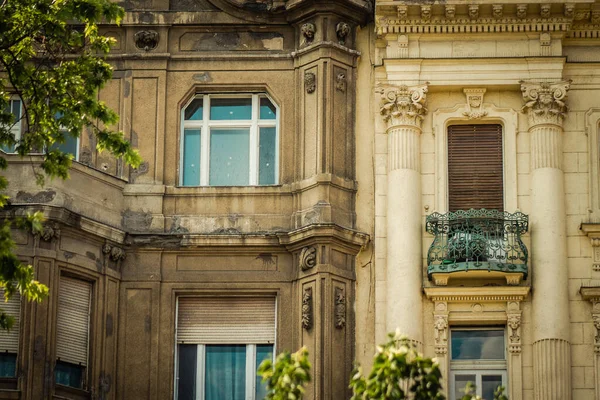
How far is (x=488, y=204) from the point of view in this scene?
33750 mm

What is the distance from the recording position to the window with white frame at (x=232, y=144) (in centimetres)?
3444

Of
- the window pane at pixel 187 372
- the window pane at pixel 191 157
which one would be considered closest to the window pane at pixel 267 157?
the window pane at pixel 191 157

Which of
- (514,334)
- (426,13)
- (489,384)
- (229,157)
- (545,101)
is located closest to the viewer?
(514,334)

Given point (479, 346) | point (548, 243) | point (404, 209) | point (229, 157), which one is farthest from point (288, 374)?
point (229, 157)

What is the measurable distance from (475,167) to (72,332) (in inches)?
295

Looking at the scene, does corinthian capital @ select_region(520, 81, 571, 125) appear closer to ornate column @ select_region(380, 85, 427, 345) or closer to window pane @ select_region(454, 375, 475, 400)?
ornate column @ select_region(380, 85, 427, 345)

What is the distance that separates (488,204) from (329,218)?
110 inches

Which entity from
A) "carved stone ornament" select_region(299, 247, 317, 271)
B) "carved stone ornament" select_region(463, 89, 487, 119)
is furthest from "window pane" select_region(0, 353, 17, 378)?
"carved stone ornament" select_region(463, 89, 487, 119)

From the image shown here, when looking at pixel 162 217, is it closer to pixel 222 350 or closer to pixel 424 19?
pixel 222 350

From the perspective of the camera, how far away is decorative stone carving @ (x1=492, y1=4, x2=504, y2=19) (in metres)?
33.9

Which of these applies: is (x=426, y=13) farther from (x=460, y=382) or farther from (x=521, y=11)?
(x=460, y=382)

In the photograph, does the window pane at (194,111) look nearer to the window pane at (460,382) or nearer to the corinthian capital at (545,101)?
the corinthian capital at (545,101)

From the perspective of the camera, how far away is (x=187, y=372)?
33.2 meters

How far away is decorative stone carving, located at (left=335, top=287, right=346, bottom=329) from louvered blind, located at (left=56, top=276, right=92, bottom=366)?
4.16m
